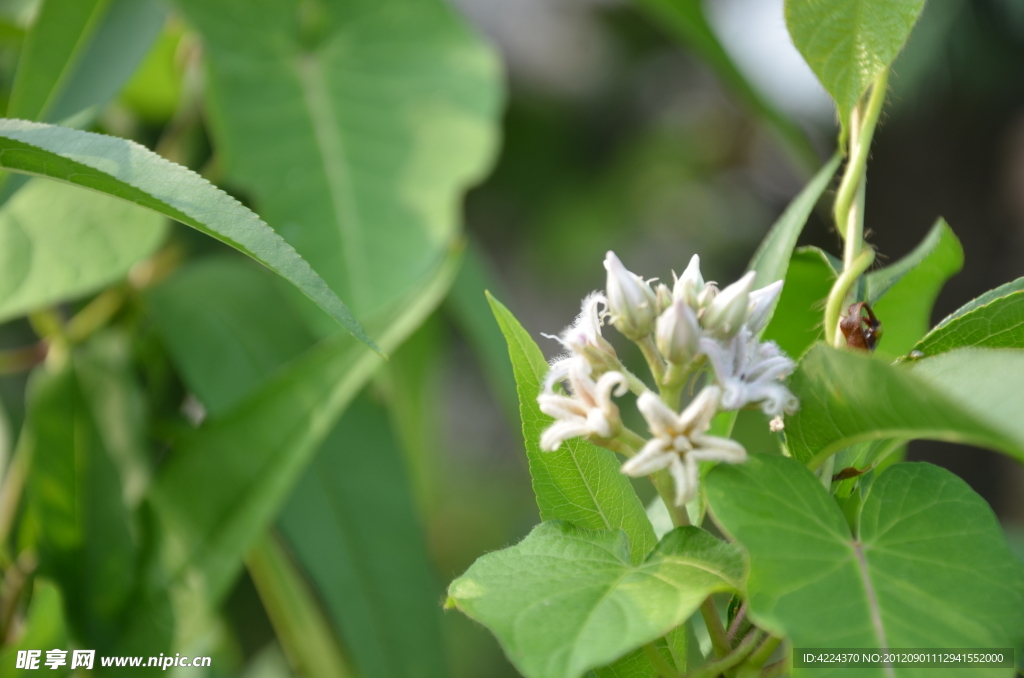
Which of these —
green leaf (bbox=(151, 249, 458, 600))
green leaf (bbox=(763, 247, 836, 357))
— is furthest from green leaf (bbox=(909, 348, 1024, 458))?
green leaf (bbox=(151, 249, 458, 600))

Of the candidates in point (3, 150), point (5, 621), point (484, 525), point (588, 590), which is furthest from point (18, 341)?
point (484, 525)

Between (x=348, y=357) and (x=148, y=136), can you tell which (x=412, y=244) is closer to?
(x=348, y=357)

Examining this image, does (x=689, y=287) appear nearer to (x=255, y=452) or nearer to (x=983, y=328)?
(x=983, y=328)

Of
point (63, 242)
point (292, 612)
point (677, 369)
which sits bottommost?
point (292, 612)

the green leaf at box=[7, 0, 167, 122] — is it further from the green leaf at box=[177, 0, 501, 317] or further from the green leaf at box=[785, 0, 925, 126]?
the green leaf at box=[785, 0, 925, 126]

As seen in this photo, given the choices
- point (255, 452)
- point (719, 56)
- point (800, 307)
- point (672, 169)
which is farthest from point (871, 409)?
point (672, 169)

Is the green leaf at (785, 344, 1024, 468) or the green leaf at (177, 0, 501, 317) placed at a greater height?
the green leaf at (785, 344, 1024, 468)

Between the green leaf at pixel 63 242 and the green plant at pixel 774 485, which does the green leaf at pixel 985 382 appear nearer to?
the green plant at pixel 774 485
